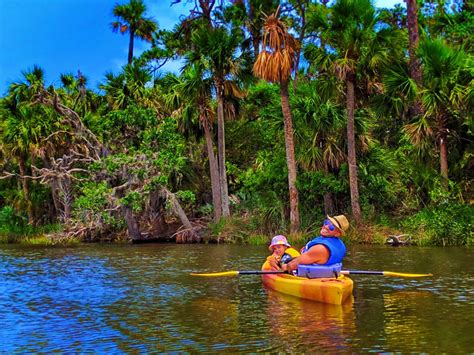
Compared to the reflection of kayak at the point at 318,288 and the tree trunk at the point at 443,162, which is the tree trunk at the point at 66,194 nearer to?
the tree trunk at the point at 443,162

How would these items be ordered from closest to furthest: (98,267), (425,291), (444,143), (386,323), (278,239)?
1. (386,323)
2. (425,291)
3. (278,239)
4. (98,267)
5. (444,143)

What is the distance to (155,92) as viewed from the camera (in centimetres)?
3684

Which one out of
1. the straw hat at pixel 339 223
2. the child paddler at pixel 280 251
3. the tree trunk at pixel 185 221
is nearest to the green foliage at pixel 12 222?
the tree trunk at pixel 185 221

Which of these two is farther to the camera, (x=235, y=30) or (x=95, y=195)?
(x=235, y=30)

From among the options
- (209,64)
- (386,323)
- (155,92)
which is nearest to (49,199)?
(155,92)

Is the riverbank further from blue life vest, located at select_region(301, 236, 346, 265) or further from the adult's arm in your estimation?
the adult's arm

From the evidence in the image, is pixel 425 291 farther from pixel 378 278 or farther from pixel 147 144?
pixel 147 144

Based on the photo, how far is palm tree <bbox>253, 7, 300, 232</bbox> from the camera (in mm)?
27891

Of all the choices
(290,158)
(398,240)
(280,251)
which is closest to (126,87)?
(290,158)

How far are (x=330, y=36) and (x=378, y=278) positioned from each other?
14.2 m

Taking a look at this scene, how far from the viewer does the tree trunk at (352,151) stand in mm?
27109

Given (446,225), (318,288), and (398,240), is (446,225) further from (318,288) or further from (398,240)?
(318,288)

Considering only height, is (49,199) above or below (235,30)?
below

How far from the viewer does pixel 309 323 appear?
10266 millimetres
